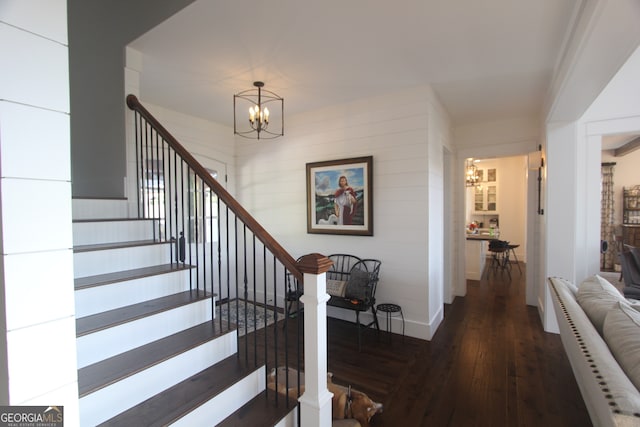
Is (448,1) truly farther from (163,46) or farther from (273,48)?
(163,46)

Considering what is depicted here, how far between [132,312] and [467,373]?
2866 millimetres

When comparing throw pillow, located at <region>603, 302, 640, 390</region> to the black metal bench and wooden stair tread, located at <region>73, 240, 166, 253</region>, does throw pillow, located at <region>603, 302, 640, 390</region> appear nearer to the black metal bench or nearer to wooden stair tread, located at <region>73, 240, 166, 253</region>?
the black metal bench

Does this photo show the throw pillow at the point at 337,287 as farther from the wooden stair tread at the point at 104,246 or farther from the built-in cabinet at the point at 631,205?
the built-in cabinet at the point at 631,205

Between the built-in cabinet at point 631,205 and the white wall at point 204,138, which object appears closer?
the white wall at point 204,138

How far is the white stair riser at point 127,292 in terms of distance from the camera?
1796 millimetres

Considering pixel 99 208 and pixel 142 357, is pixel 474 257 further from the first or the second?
pixel 99 208

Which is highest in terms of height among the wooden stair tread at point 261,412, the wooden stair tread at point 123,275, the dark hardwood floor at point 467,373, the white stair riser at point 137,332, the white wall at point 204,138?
the white wall at point 204,138

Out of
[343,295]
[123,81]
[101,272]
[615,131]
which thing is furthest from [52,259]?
[615,131]

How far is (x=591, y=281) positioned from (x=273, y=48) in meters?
3.35

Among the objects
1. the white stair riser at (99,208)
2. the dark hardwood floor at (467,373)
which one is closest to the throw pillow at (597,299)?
the dark hardwood floor at (467,373)

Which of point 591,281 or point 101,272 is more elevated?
point 101,272

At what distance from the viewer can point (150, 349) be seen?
1765mm

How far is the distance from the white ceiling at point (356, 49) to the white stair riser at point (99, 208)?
145 cm

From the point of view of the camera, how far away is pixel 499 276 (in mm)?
6543
